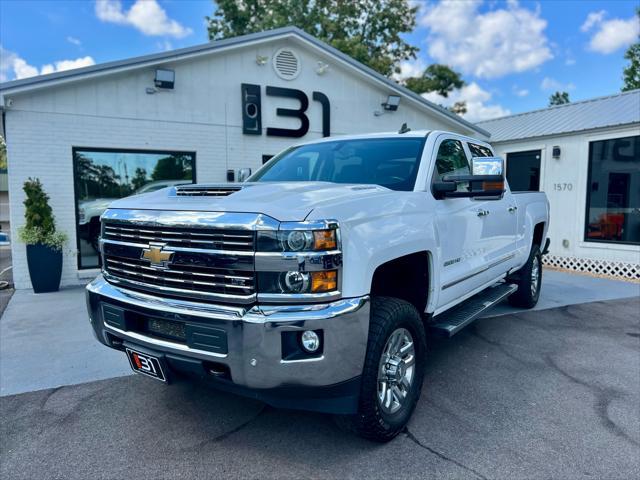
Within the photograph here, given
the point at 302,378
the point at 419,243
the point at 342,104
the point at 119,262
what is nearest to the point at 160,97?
the point at 342,104

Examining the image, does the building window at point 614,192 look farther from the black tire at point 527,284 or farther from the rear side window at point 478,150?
the rear side window at point 478,150

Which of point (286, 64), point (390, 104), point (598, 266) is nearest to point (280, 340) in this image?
point (286, 64)

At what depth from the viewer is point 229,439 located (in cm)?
292

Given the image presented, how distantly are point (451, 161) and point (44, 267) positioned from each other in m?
6.61

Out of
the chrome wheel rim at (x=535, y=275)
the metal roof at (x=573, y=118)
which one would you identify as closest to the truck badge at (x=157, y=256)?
the chrome wheel rim at (x=535, y=275)

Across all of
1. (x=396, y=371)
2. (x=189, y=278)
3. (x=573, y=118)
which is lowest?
(x=396, y=371)

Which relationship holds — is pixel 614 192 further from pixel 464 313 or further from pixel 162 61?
pixel 162 61

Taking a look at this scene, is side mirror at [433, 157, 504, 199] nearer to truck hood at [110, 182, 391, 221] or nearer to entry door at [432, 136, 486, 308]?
entry door at [432, 136, 486, 308]

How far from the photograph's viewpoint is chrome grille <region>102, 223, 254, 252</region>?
92.9 inches

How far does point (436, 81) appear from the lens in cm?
2467

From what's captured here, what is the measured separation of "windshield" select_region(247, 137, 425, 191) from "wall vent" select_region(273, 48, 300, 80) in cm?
566

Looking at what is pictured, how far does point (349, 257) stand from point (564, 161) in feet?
32.3

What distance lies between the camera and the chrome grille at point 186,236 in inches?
92.9

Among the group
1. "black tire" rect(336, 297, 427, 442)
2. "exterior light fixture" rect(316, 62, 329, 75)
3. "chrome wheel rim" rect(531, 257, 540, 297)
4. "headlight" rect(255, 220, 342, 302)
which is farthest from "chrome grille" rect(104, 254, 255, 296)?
"exterior light fixture" rect(316, 62, 329, 75)
